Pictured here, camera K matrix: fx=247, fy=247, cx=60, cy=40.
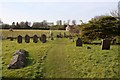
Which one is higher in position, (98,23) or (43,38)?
(98,23)

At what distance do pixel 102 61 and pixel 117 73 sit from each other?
2593mm

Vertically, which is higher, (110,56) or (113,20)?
(113,20)

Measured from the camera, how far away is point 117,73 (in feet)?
38.6

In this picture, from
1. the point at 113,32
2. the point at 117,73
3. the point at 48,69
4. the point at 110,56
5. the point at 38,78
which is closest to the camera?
the point at 38,78

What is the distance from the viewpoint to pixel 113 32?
27922 mm

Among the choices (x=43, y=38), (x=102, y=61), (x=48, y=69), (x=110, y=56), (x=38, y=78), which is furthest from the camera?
(x=43, y=38)

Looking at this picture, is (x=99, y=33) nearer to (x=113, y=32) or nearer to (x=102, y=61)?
(x=113, y=32)

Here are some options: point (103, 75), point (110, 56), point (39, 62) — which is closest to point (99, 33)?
point (110, 56)

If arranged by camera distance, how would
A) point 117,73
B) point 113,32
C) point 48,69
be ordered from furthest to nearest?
point 113,32 < point 48,69 < point 117,73

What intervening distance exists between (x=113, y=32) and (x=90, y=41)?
2786 mm

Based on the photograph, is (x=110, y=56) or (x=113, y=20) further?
(x=113, y=20)

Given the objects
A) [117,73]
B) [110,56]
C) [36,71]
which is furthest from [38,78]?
[110,56]

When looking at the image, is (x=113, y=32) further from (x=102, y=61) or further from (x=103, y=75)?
(x=103, y=75)

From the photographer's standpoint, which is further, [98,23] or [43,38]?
[43,38]
